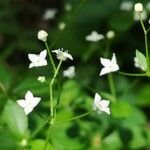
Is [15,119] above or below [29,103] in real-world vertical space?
below

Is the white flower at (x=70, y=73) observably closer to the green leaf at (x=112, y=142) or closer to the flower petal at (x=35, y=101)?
the green leaf at (x=112, y=142)

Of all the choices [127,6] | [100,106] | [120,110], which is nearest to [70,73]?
[120,110]

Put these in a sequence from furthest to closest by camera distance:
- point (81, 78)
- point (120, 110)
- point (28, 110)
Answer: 1. point (81, 78)
2. point (120, 110)
3. point (28, 110)

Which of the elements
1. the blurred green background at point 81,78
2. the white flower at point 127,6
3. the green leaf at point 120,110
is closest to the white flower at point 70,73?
the blurred green background at point 81,78

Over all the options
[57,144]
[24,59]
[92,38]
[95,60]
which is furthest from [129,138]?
[24,59]

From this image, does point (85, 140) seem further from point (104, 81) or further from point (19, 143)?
point (104, 81)

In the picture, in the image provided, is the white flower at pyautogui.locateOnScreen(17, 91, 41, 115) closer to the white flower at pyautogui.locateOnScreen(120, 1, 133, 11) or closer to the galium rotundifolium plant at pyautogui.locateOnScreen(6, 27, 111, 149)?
the galium rotundifolium plant at pyautogui.locateOnScreen(6, 27, 111, 149)

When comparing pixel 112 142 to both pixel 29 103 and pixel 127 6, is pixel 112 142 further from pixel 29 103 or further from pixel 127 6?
pixel 127 6

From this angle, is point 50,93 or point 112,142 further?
point 112,142
